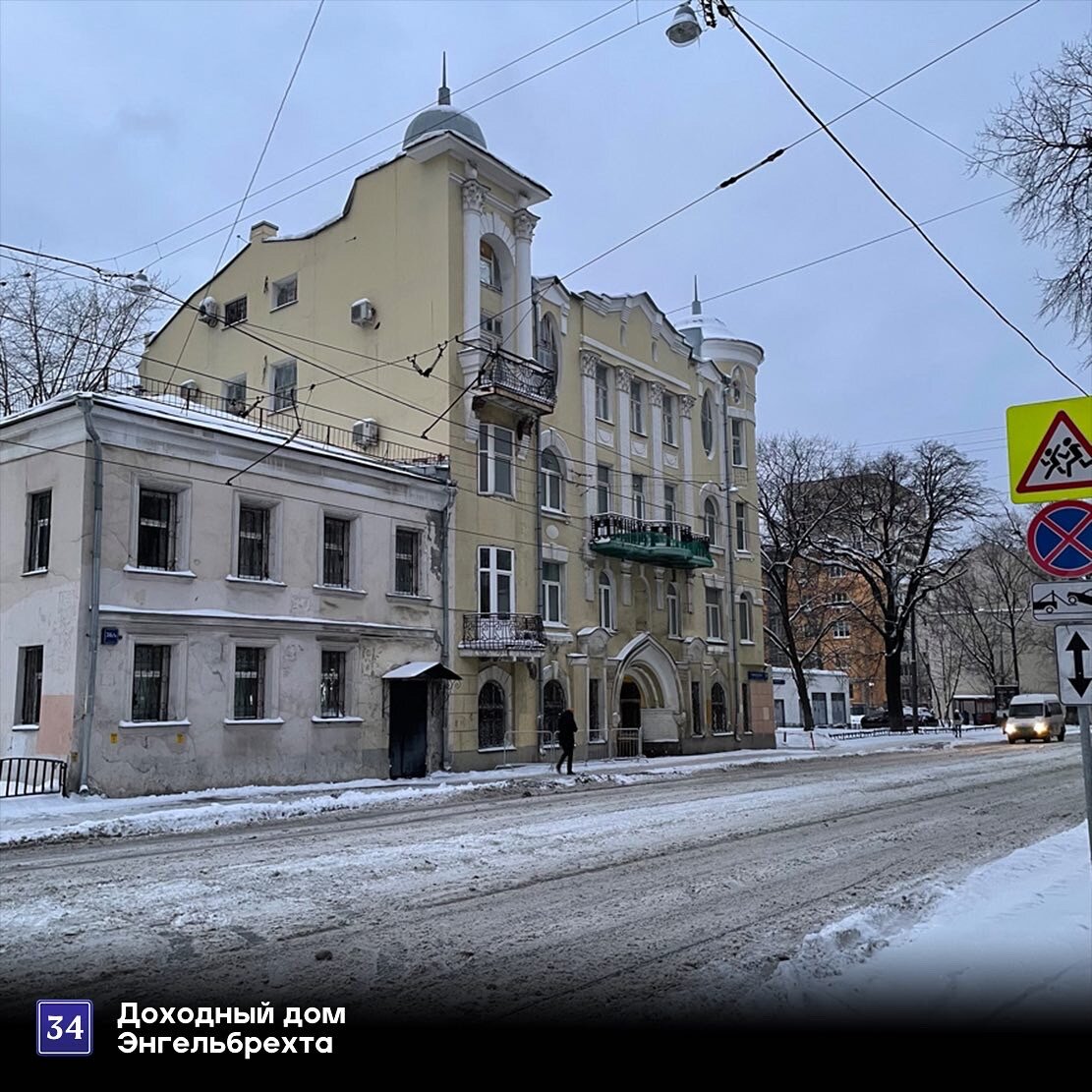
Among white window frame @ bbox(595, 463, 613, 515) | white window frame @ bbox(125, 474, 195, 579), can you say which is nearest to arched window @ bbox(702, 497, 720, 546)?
white window frame @ bbox(595, 463, 613, 515)

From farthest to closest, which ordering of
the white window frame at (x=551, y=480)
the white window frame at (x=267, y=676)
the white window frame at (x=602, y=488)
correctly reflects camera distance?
the white window frame at (x=602, y=488) < the white window frame at (x=551, y=480) < the white window frame at (x=267, y=676)

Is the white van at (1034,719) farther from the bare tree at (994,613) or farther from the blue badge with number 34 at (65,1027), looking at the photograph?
the blue badge with number 34 at (65,1027)

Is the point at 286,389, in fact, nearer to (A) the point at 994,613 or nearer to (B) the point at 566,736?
(B) the point at 566,736

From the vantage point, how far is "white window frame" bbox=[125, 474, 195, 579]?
71.3 ft

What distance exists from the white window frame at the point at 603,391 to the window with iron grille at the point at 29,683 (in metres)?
19.7

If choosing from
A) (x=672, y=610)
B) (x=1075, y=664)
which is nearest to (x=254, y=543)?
(x=672, y=610)

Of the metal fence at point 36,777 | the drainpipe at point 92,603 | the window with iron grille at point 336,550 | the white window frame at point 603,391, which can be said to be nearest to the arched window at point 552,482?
the white window frame at point 603,391

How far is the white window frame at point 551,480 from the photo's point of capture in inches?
1309

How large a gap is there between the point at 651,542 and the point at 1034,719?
23.0 meters

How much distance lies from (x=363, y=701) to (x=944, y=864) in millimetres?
17040

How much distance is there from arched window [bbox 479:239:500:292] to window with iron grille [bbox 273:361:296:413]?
6.86 meters

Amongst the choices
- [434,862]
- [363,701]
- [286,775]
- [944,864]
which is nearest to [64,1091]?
[434,862]

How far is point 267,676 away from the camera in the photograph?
24.1m

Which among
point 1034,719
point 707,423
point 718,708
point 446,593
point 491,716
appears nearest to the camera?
point 446,593
